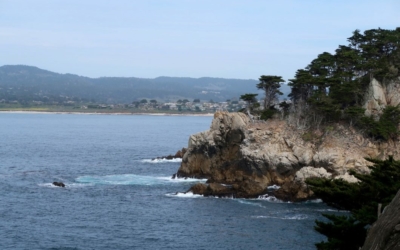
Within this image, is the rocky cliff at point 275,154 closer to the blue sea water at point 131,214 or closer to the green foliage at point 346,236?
the blue sea water at point 131,214

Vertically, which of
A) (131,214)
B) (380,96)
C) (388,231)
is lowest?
(131,214)

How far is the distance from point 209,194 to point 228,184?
18.2ft

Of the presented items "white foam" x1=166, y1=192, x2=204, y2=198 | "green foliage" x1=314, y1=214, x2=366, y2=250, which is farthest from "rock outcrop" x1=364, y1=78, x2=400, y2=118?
"green foliage" x1=314, y1=214, x2=366, y2=250

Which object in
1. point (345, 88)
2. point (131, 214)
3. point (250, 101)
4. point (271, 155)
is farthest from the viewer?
point (250, 101)

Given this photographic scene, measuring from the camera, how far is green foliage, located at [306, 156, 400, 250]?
25562 millimetres

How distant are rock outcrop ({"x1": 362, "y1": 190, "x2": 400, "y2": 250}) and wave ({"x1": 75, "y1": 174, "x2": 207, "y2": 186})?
2041 inches

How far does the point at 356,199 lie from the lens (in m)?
30.2

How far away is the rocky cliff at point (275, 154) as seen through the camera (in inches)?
2285

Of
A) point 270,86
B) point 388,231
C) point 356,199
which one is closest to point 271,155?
point 270,86

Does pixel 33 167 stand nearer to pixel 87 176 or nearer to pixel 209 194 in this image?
pixel 87 176

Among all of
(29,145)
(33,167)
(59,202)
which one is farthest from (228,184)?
(29,145)

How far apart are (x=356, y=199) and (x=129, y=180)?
1688 inches

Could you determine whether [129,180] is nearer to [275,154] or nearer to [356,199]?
[275,154]

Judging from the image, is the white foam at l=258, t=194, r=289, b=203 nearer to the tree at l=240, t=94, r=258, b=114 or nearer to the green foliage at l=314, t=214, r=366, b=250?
the tree at l=240, t=94, r=258, b=114
